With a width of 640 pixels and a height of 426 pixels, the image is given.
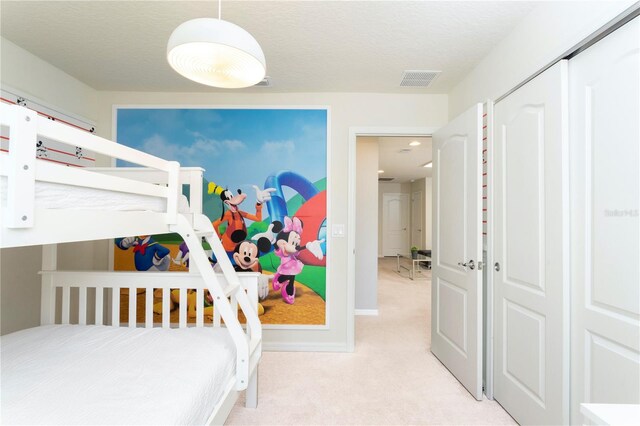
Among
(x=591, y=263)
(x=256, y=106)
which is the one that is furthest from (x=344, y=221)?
(x=591, y=263)

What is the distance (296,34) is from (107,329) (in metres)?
2.12

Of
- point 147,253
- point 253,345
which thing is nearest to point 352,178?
point 253,345

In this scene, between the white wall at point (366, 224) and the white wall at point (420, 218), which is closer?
the white wall at point (366, 224)

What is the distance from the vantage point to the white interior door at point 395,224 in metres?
9.57

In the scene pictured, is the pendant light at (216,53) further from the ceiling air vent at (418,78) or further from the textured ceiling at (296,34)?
the ceiling air vent at (418,78)

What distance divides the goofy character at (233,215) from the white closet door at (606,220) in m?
2.27

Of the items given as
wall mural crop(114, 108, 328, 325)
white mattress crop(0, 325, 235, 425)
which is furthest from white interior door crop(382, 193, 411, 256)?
white mattress crop(0, 325, 235, 425)

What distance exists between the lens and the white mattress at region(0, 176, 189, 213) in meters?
0.87

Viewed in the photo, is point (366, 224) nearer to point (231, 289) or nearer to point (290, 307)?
point (290, 307)

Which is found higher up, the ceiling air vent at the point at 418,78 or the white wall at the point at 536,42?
the ceiling air vent at the point at 418,78

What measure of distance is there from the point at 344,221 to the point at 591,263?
5.98 feet

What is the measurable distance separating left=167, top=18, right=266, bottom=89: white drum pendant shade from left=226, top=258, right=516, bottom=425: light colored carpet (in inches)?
75.2

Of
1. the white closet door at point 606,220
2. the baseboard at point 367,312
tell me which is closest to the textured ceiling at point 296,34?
the white closet door at point 606,220

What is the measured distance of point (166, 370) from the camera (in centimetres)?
124
